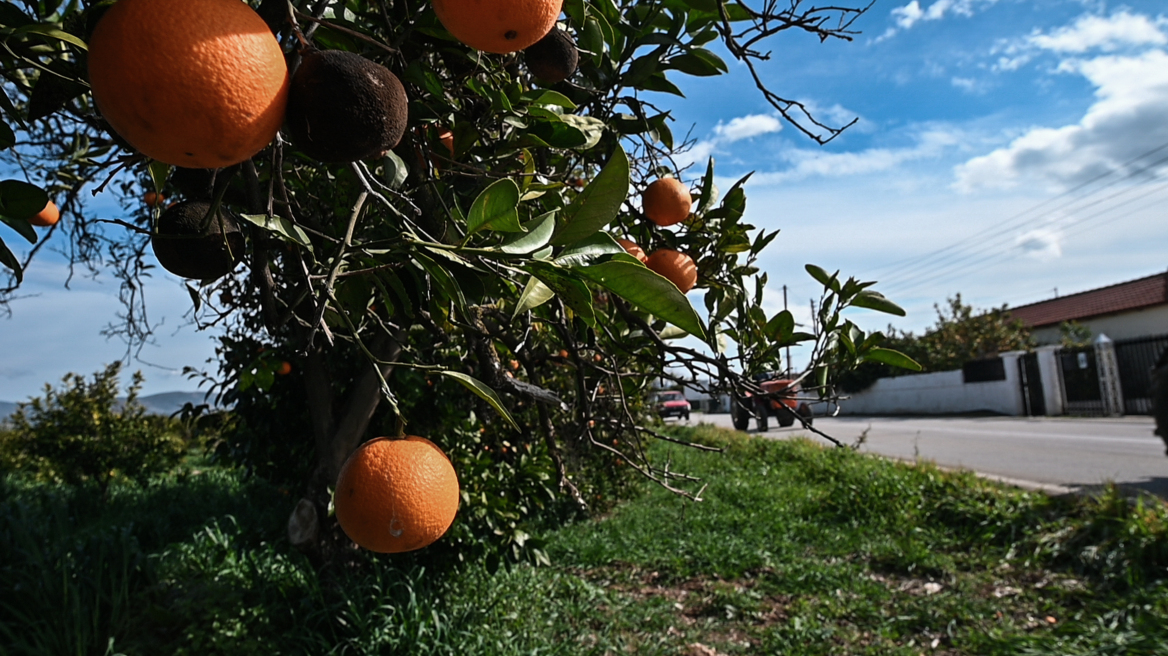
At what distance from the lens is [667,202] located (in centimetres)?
162

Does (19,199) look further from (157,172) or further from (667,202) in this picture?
(667,202)

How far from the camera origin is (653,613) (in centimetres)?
425

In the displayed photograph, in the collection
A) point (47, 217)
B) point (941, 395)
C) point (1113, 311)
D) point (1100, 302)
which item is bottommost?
point (941, 395)

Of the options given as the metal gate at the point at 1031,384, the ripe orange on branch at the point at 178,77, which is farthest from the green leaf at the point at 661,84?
the metal gate at the point at 1031,384

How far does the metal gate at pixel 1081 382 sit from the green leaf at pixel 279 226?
20.5m

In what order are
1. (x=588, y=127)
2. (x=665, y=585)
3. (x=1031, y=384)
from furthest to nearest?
(x=1031, y=384)
(x=665, y=585)
(x=588, y=127)

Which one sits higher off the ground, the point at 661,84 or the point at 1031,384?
the point at 661,84

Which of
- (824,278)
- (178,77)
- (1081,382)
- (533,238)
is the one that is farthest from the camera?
(1081,382)

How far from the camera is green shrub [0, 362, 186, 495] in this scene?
814 cm

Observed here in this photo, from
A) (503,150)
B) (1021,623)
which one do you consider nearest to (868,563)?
(1021,623)

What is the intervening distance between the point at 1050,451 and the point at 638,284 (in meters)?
11.1

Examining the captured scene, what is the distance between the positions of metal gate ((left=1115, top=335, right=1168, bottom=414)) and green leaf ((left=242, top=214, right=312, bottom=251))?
65.6ft

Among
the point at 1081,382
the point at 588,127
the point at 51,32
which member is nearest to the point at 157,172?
the point at 51,32

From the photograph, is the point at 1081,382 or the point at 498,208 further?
the point at 1081,382
